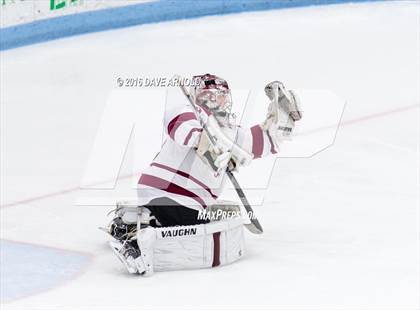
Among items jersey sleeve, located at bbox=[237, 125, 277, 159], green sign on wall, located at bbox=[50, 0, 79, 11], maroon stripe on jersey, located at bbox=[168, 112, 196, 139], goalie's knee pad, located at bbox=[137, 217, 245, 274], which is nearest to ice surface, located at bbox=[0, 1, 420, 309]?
goalie's knee pad, located at bbox=[137, 217, 245, 274]

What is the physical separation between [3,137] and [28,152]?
286 millimetres

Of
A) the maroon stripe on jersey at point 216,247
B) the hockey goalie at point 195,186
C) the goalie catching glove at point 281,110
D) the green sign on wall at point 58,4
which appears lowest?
the maroon stripe on jersey at point 216,247

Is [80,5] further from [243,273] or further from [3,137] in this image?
[243,273]

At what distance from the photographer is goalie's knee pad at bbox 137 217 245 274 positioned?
386 cm

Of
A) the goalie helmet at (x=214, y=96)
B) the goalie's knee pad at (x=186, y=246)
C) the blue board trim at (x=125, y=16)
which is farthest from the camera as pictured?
the blue board trim at (x=125, y=16)

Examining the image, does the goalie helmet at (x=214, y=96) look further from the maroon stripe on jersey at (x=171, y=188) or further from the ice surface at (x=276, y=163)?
the ice surface at (x=276, y=163)

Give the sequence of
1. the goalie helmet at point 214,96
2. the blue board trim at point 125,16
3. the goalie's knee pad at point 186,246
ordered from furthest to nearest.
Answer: the blue board trim at point 125,16, the goalie helmet at point 214,96, the goalie's knee pad at point 186,246

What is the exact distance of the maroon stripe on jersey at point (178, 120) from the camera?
12.4 feet

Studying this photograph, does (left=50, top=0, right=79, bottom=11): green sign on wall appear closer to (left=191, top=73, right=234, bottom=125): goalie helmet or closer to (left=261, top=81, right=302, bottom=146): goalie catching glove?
(left=191, top=73, right=234, bottom=125): goalie helmet

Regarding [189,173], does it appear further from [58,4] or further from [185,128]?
[58,4]

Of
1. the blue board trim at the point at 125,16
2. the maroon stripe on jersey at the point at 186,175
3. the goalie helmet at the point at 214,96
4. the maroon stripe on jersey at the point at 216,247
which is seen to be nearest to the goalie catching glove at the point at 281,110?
the goalie helmet at the point at 214,96

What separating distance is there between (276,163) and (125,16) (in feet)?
8.27

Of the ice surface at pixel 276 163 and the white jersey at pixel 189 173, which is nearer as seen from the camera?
the ice surface at pixel 276 163

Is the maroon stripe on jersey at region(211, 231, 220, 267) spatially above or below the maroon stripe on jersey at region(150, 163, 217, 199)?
below
